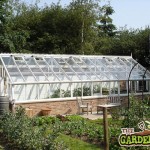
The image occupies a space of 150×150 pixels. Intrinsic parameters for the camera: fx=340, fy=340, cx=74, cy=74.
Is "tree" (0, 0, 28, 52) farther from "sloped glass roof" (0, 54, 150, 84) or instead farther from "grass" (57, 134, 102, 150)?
"grass" (57, 134, 102, 150)

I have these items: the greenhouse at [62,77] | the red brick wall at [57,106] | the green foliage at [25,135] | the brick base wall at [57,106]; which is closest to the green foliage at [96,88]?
the greenhouse at [62,77]

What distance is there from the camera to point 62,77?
63.6 ft

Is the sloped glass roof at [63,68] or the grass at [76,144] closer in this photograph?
the grass at [76,144]

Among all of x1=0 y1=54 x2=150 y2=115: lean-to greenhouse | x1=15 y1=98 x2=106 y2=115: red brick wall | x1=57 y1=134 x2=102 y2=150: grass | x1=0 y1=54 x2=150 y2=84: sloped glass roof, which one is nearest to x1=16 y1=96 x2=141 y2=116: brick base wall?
x1=15 y1=98 x2=106 y2=115: red brick wall

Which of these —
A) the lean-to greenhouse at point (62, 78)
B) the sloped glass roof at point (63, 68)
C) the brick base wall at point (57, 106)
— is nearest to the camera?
the brick base wall at point (57, 106)

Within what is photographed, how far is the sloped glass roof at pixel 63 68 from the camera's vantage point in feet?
60.0

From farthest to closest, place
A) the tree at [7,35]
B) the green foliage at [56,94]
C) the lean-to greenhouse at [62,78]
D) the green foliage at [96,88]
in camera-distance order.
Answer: the tree at [7,35] < the green foliage at [96,88] < the green foliage at [56,94] < the lean-to greenhouse at [62,78]

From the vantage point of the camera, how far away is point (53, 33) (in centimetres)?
3197

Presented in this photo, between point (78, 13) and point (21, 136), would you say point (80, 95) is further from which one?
point (78, 13)

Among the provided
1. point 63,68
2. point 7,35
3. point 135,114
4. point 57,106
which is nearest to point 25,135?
point 135,114

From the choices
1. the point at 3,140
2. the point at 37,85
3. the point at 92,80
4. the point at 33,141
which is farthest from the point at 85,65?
the point at 33,141

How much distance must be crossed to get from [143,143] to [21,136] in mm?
4529

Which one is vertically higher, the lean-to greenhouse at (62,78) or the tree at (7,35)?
the tree at (7,35)

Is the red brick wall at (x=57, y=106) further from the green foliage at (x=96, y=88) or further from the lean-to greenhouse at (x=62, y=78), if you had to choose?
the green foliage at (x=96, y=88)
